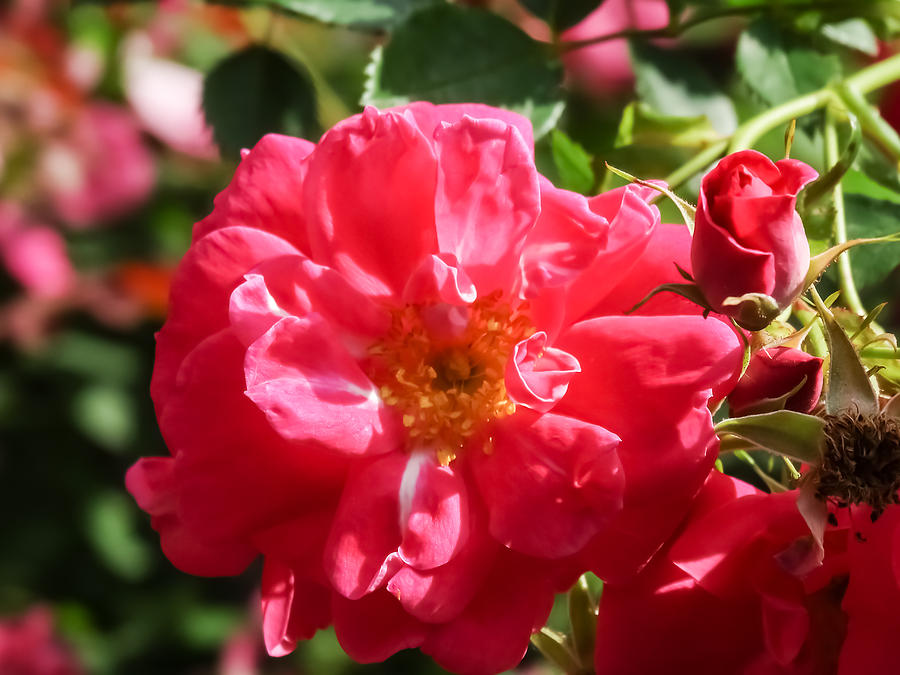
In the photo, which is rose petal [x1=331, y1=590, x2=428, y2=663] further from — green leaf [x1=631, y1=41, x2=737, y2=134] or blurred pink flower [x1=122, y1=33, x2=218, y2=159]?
blurred pink flower [x1=122, y1=33, x2=218, y2=159]

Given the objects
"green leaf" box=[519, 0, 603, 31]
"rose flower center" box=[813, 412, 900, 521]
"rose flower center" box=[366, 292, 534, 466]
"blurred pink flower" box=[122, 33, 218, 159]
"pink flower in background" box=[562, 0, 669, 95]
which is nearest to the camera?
"rose flower center" box=[813, 412, 900, 521]

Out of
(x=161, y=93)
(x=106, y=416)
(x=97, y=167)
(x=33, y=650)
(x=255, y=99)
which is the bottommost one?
(x=33, y=650)

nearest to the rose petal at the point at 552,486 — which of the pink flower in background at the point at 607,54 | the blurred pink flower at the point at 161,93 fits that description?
the pink flower in background at the point at 607,54

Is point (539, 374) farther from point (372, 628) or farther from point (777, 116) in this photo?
point (777, 116)

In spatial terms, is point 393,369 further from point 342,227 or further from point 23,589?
point 23,589

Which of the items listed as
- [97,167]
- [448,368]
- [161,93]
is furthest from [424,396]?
[97,167]

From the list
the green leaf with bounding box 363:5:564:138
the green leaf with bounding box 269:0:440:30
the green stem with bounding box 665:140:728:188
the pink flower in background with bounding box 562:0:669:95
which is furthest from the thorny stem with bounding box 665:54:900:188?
the pink flower in background with bounding box 562:0:669:95
